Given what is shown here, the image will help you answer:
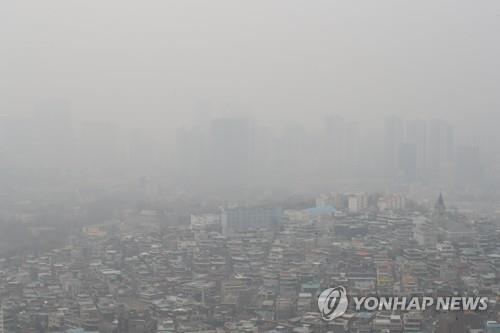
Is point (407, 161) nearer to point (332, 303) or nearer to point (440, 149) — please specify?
point (440, 149)

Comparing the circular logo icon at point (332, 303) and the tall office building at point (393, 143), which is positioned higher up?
the tall office building at point (393, 143)

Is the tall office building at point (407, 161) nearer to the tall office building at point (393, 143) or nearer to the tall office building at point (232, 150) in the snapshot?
the tall office building at point (393, 143)

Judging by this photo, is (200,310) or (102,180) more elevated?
(102,180)

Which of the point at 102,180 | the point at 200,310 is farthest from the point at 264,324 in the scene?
the point at 102,180

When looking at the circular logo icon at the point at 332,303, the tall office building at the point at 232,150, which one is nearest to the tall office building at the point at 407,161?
the tall office building at the point at 232,150

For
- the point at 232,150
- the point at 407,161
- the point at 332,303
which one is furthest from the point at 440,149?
the point at 332,303

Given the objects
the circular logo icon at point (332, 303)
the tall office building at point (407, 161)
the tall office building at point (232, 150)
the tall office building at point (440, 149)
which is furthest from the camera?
the tall office building at point (407, 161)

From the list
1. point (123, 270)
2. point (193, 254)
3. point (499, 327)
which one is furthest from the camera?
point (193, 254)

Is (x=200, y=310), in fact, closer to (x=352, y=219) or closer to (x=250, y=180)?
(x=352, y=219)

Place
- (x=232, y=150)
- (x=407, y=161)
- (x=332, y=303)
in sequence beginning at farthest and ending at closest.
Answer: (x=407, y=161) < (x=232, y=150) < (x=332, y=303)
